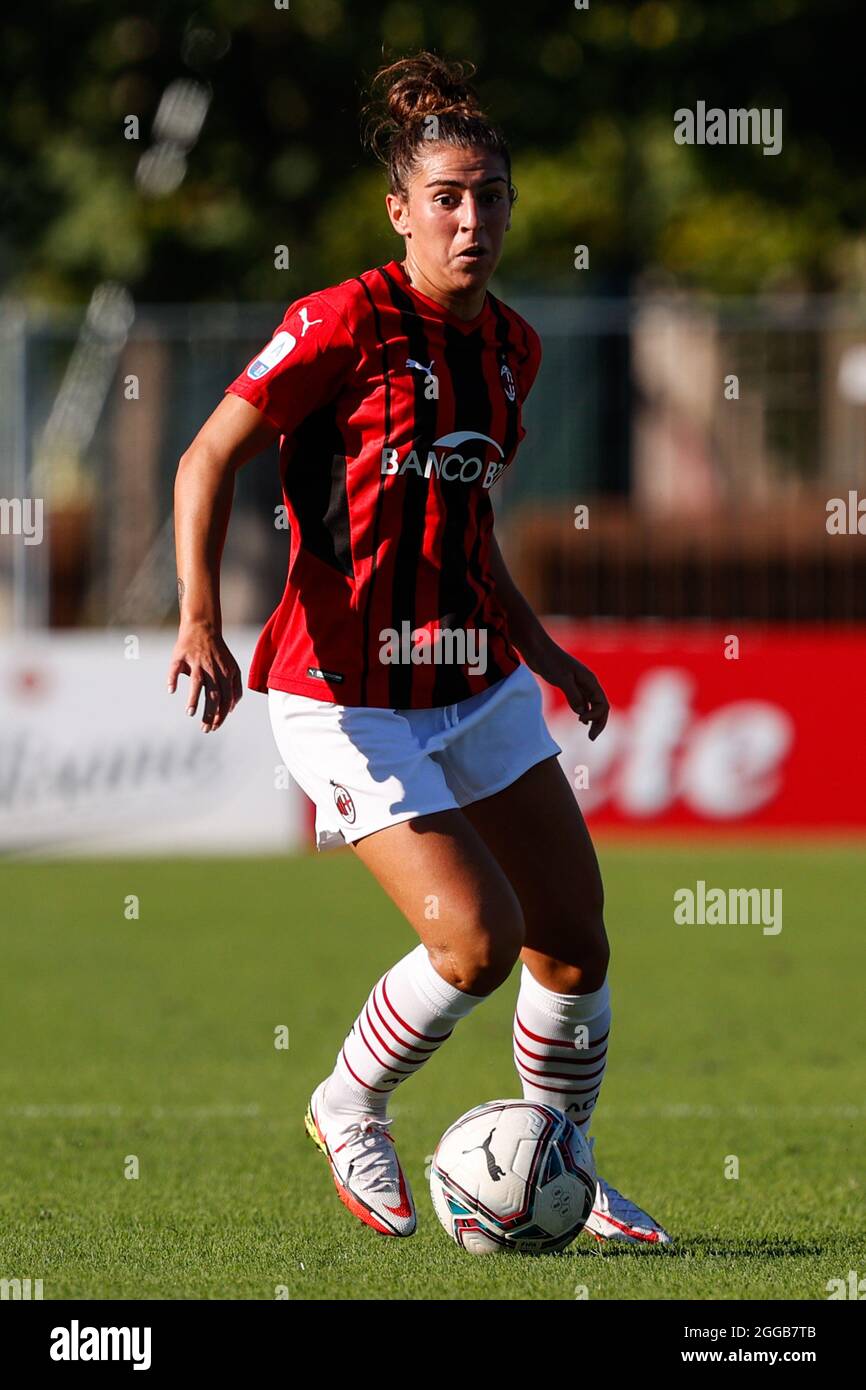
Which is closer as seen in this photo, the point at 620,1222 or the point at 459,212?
the point at 459,212

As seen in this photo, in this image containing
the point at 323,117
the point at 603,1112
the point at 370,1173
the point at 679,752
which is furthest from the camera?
the point at 323,117

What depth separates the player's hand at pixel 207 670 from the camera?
4480mm

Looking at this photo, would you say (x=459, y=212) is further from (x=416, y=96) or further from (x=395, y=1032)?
(x=395, y=1032)

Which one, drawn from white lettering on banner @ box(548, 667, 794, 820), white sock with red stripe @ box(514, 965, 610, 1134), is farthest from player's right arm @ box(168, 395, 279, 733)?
white lettering on banner @ box(548, 667, 794, 820)

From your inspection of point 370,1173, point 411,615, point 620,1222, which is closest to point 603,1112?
point 620,1222

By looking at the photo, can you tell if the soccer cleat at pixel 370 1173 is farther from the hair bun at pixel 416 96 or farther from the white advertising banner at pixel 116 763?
the white advertising banner at pixel 116 763

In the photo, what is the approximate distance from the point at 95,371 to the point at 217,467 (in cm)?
1419

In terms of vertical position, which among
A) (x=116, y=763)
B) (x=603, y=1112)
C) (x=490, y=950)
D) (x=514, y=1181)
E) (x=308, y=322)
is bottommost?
(x=603, y=1112)

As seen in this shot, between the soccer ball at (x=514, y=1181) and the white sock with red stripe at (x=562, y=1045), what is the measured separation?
195 mm

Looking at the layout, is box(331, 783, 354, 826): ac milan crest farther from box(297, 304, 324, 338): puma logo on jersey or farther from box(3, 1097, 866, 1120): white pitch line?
box(3, 1097, 866, 1120): white pitch line

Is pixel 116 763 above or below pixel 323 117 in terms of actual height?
below

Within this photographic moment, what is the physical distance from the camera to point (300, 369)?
15.4ft

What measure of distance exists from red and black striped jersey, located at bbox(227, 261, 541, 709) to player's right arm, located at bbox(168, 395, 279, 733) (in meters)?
0.08

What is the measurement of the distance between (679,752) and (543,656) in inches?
395
